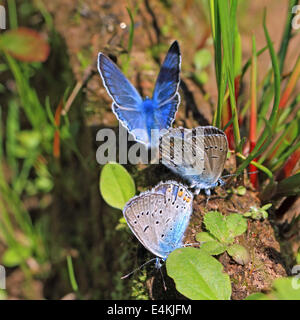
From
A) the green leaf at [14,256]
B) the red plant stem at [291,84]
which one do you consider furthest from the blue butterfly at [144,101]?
the green leaf at [14,256]

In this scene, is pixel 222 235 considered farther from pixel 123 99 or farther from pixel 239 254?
pixel 123 99

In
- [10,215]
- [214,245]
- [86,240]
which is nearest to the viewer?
[214,245]

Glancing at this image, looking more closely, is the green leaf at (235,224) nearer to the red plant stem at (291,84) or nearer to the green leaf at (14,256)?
the red plant stem at (291,84)

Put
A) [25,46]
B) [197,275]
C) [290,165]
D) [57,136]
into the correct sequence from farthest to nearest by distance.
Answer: [25,46] < [57,136] < [290,165] < [197,275]

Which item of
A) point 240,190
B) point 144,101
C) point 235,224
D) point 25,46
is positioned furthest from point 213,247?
point 25,46

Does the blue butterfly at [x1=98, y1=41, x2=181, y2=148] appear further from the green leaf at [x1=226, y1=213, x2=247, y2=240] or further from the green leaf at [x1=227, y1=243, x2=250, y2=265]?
the green leaf at [x1=227, y1=243, x2=250, y2=265]
